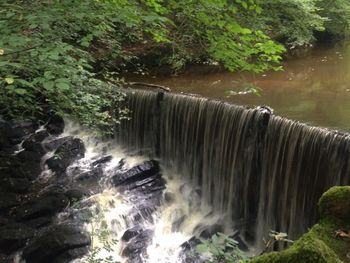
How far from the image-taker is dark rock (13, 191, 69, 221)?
301 inches

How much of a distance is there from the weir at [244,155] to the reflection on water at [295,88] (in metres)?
0.83

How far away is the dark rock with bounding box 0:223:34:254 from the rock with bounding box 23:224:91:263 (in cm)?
17

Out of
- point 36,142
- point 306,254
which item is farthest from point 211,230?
point 306,254

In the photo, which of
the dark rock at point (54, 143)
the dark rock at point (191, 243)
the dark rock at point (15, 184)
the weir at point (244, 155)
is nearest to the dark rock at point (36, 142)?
the dark rock at point (54, 143)

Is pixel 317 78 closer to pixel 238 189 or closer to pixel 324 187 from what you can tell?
pixel 238 189

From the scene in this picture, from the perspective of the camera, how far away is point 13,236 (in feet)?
23.3

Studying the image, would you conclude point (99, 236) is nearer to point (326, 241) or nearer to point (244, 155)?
point (244, 155)

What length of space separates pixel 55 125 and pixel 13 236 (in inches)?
173

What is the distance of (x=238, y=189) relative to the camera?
25.7ft

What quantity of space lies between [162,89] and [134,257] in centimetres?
500

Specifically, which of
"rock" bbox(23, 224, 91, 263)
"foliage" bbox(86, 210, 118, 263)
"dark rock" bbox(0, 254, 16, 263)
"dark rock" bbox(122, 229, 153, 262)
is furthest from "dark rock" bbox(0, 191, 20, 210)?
"dark rock" bbox(122, 229, 153, 262)

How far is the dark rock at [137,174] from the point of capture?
8945 mm

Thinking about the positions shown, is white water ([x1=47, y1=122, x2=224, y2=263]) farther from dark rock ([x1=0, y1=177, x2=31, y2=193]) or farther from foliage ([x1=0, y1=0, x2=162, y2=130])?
foliage ([x1=0, y1=0, x2=162, y2=130])

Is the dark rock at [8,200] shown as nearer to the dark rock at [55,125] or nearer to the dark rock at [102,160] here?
the dark rock at [102,160]
